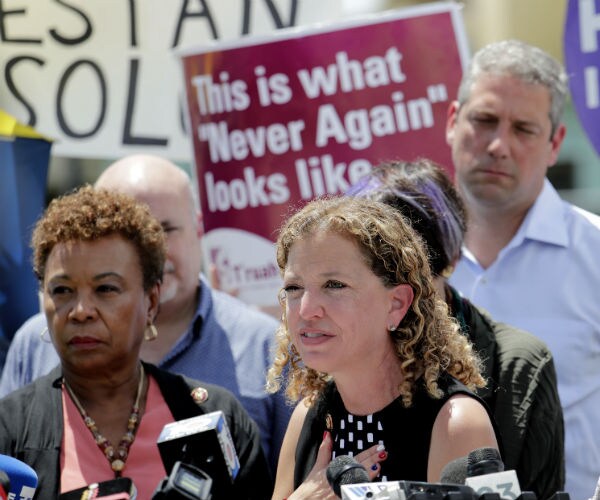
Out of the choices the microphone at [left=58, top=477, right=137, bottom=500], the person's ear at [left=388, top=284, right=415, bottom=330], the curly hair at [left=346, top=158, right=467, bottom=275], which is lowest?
the microphone at [left=58, top=477, right=137, bottom=500]

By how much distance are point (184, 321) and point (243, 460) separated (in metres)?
0.96

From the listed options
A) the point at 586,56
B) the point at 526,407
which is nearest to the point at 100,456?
the point at 526,407

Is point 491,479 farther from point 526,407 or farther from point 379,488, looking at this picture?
point 526,407

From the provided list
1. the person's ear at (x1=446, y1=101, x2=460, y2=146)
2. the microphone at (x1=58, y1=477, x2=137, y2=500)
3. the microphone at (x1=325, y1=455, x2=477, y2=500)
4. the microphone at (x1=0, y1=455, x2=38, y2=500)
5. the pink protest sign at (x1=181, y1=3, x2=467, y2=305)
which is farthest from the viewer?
the pink protest sign at (x1=181, y1=3, x2=467, y2=305)

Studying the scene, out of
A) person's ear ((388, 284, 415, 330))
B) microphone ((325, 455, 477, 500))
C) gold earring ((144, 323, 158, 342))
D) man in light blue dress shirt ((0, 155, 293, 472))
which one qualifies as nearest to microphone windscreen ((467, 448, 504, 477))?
microphone ((325, 455, 477, 500))

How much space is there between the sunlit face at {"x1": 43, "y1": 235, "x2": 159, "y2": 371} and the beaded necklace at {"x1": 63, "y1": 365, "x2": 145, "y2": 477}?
126 mm

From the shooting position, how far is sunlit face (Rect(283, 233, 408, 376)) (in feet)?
8.38

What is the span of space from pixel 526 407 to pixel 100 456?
3.92ft

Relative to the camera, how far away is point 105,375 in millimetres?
3281

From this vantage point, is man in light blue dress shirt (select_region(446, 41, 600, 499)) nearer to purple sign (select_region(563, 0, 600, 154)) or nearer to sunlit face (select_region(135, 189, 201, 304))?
purple sign (select_region(563, 0, 600, 154))

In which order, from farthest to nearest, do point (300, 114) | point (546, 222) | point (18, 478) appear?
point (300, 114), point (546, 222), point (18, 478)

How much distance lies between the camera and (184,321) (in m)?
4.07

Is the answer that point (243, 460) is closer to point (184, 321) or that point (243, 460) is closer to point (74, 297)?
point (74, 297)

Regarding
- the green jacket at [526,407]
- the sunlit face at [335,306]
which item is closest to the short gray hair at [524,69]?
the green jacket at [526,407]
